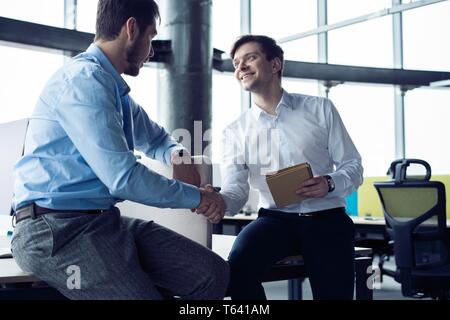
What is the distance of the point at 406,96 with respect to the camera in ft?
23.5

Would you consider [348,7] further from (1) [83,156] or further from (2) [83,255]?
(2) [83,255]

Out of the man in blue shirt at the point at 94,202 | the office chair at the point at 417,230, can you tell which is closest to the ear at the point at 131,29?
the man in blue shirt at the point at 94,202

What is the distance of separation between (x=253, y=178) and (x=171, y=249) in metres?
0.87

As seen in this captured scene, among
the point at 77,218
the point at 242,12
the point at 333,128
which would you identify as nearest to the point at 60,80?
the point at 77,218

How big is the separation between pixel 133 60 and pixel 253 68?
2.80 ft

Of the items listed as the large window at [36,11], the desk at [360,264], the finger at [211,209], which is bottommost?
the desk at [360,264]

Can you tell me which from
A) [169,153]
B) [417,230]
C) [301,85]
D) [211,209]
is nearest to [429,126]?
[301,85]

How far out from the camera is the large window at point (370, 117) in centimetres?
691

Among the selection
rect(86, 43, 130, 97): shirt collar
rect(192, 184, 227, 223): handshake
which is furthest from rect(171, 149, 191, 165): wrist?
rect(86, 43, 130, 97): shirt collar

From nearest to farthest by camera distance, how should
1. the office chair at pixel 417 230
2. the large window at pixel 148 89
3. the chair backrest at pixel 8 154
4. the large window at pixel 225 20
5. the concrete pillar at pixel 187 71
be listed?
the chair backrest at pixel 8 154 < the office chair at pixel 417 230 < the concrete pillar at pixel 187 71 < the large window at pixel 148 89 < the large window at pixel 225 20

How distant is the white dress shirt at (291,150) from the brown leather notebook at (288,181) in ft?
0.56

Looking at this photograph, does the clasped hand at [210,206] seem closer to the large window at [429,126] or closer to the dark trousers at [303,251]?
the dark trousers at [303,251]

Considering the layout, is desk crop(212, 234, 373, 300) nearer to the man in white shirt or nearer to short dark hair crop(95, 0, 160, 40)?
the man in white shirt

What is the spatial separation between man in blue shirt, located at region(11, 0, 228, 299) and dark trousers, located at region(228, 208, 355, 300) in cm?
28
